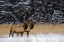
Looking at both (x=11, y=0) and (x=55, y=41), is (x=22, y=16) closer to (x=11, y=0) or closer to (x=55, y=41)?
(x=11, y=0)

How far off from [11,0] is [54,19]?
412 centimetres

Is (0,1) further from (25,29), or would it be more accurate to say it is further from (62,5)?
(25,29)

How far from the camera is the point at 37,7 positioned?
839 inches

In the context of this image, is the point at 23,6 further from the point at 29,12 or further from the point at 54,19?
the point at 54,19

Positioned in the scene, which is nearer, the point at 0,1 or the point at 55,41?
the point at 55,41

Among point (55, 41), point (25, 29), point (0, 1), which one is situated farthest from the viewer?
point (0, 1)

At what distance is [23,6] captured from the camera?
2144cm

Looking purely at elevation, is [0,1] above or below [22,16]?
above

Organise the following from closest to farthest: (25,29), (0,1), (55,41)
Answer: (55,41) < (25,29) < (0,1)

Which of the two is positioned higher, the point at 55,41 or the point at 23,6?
the point at 55,41

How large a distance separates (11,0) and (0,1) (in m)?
1.14

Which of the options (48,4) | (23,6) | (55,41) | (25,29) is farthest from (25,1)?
(55,41)

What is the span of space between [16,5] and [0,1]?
148cm

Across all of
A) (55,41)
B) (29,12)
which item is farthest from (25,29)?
(29,12)
